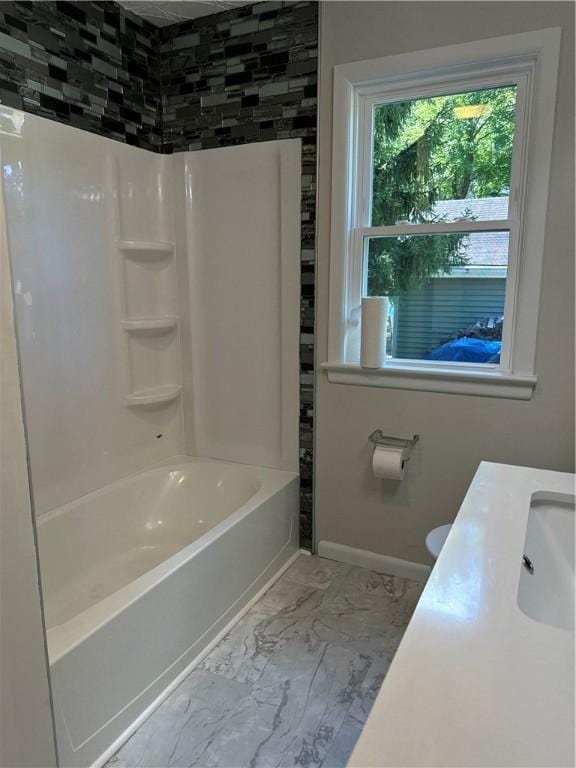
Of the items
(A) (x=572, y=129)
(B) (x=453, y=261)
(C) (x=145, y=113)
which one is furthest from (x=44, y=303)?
(A) (x=572, y=129)

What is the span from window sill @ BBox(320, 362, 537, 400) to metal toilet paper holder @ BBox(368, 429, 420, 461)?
230 millimetres

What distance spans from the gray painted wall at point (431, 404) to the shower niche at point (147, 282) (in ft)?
2.76

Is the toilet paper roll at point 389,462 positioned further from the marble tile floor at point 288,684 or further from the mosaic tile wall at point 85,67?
the mosaic tile wall at point 85,67

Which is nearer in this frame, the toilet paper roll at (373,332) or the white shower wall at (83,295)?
the white shower wall at (83,295)

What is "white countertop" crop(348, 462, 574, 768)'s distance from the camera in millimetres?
609

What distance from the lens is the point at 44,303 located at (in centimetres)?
203

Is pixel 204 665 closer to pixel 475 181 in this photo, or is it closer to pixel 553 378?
pixel 553 378

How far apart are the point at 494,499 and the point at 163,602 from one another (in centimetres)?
111

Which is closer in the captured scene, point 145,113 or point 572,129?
point 572,129

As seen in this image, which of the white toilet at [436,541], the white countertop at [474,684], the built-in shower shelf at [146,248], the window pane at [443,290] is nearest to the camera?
the white countertop at [474,684]

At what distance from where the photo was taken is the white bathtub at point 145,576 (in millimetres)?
1429

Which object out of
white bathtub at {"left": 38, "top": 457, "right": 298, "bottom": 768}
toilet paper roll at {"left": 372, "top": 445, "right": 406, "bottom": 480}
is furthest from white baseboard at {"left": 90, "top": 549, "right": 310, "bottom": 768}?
toilet paper roll at {"left": 372, "top": 445, "right": 406, "bottom": 480}

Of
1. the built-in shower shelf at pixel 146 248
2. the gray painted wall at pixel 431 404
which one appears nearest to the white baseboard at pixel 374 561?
the gray painted wall at pixel 431 404

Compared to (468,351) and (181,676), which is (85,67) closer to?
(468,351)
